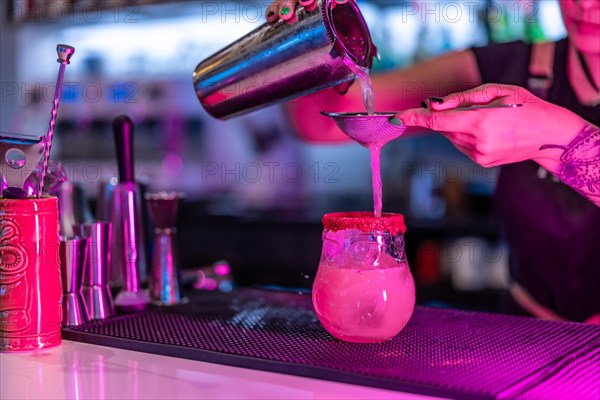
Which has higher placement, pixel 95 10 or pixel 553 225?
pixel 95 10

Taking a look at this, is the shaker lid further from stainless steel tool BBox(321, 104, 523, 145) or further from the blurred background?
the blurred background

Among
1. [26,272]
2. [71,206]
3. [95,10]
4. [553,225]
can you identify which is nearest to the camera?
[26,272]

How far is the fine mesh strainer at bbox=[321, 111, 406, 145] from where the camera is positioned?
1.13 meters

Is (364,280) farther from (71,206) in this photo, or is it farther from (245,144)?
(245,144)

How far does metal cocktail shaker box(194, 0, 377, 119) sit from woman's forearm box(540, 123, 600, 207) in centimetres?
39

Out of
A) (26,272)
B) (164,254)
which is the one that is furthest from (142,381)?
(164,254)

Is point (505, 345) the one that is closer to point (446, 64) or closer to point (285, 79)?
point (285, 79)

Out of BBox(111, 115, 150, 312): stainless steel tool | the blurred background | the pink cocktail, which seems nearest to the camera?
the pink cocktail

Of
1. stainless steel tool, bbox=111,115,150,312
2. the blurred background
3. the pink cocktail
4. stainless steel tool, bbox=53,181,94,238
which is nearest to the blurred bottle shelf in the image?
the blurred background

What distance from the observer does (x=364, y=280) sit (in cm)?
105

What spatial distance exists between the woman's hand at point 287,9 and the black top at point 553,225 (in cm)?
82

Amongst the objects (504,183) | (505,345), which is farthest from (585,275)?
(505,345)

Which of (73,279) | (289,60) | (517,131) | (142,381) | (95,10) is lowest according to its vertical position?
(142,381)

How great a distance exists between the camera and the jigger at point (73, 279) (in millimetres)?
1219
